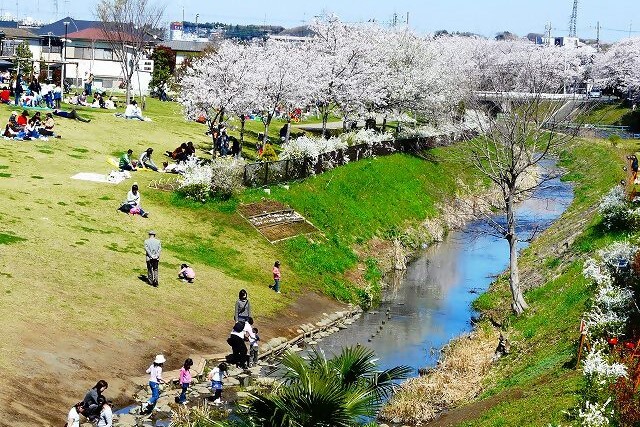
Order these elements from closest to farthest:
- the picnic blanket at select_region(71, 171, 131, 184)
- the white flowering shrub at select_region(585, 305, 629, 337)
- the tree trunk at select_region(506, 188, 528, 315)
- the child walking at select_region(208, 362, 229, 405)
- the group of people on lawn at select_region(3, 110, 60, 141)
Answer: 1. the child walking at select_region(208, 362, 229, 405)
2. the white flowering shrub at select_region(585, 305, 629, 337)
3. the tree trunk at select_region(506, 188, 528, 315)
4. the picnic blanket at select_region(71, 171, 131, 184)
5. the group of people on lawn at select_region(3, 110, 60, 141)

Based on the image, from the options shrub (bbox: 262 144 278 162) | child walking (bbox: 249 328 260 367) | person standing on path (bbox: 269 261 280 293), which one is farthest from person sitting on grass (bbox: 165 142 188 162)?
child walking (bbox: 249 328 260 367)

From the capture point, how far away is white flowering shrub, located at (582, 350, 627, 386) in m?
18.3

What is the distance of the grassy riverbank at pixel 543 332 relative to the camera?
787 inches

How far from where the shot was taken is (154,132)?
53.6 meters

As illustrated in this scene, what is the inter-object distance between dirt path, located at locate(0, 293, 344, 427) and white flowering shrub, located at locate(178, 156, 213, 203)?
10988 millimetres

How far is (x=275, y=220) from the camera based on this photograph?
39.8m

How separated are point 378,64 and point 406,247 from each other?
73.4ft

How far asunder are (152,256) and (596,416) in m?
16.1

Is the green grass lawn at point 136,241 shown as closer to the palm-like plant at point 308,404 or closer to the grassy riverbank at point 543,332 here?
the grassy riverbank at point 543,332

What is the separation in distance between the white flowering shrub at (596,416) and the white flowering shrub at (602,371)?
1.22 m

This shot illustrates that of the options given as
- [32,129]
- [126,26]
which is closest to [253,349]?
[32,129]

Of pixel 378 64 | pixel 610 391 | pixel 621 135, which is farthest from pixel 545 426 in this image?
pixel 621 135

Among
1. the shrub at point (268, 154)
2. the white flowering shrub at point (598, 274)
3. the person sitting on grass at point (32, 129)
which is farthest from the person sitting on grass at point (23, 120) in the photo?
the white flowering shrub at point (598, 274)

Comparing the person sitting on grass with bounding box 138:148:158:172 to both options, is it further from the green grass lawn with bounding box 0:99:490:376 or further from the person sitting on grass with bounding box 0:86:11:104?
the person sitting on grass with bounding box 0:86:11:104
